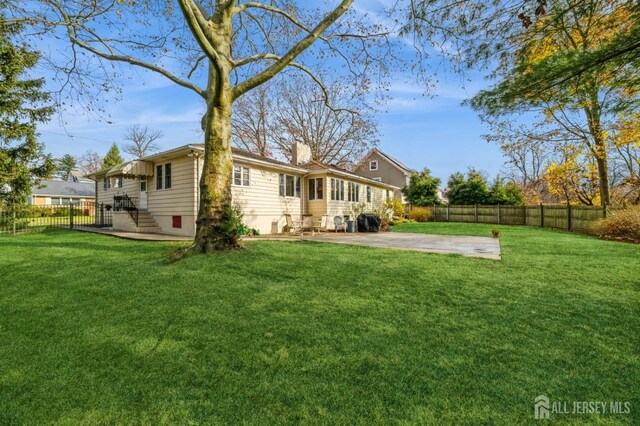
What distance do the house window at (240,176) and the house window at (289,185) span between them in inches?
83.8

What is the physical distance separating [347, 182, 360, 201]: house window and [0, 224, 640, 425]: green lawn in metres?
13.2

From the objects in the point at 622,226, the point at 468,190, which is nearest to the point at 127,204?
the point at 622,226

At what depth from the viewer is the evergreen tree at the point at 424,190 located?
26.6 metres

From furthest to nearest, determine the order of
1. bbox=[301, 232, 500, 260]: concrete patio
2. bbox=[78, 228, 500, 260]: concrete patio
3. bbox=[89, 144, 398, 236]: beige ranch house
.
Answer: bbox=[89, 144, 398, 236]: beige ranch house, bbox=[78, 228, 500, 260]: concrete patio, bbox=[301, 232, 500, 260]: concrete patio

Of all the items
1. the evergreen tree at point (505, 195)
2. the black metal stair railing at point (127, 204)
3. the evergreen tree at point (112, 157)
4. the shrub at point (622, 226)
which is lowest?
the shrub at point (622, 226)

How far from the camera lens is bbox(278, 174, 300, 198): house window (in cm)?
1500

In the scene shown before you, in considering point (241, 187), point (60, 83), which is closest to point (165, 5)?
point (60, 83)

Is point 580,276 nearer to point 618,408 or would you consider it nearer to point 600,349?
point 600,349

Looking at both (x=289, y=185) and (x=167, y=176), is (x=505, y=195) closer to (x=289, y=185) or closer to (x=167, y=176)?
(x=289, y=185)

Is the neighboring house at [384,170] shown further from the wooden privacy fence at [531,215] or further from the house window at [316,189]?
the house window at [316,189]

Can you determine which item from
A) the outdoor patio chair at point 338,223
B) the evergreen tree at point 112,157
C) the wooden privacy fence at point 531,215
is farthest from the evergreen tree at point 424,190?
the evergreen tree at point 112,157

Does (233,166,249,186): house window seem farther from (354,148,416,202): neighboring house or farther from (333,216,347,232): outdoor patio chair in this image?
(354,148,416,202): neighboring house

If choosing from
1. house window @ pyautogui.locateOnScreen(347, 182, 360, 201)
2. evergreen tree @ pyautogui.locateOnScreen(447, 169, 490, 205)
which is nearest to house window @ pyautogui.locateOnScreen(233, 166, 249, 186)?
house window @ pyautogui.locateOnScreen(347, 182, 360, 201)

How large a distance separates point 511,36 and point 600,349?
3.49 m
